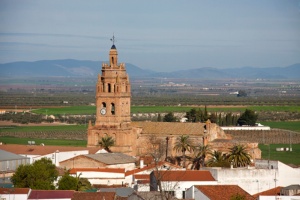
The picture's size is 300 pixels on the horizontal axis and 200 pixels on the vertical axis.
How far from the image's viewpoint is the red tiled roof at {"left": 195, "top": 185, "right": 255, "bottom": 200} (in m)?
53.3

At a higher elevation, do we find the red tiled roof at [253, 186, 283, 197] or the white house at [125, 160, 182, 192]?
the white house at [125, 160, 182, 192]

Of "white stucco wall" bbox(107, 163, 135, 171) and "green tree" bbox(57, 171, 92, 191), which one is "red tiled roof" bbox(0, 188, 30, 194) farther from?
"white stucco wall" bbox(107, 163, 135, 171)

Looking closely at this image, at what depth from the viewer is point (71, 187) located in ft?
198

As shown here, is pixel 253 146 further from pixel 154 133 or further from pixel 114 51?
pixel 114 51

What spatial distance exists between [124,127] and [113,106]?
2.61 m

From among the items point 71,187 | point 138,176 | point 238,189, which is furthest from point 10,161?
point 238,189

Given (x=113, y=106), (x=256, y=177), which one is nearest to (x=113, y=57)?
(x=113, y=106)

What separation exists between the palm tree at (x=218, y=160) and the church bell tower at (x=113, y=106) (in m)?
10.1

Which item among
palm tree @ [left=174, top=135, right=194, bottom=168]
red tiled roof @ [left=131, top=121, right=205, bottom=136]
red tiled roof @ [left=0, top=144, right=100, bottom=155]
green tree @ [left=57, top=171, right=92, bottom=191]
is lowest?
green tree @ [left=57, top=171, right=92, bottom=191]

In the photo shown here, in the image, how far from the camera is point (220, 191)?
54.6 m

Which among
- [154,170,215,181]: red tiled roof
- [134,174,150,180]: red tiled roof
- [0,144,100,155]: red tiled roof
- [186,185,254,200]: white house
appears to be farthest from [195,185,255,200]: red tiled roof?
[0,144,100,155]: red tiled roof

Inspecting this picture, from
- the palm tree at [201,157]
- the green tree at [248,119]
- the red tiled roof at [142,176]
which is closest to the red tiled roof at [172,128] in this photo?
the palm tree at [201,157]

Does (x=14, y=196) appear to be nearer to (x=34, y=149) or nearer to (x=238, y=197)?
(x=238, y=197)

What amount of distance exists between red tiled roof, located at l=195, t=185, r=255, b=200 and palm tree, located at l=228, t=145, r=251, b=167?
1742 cm
